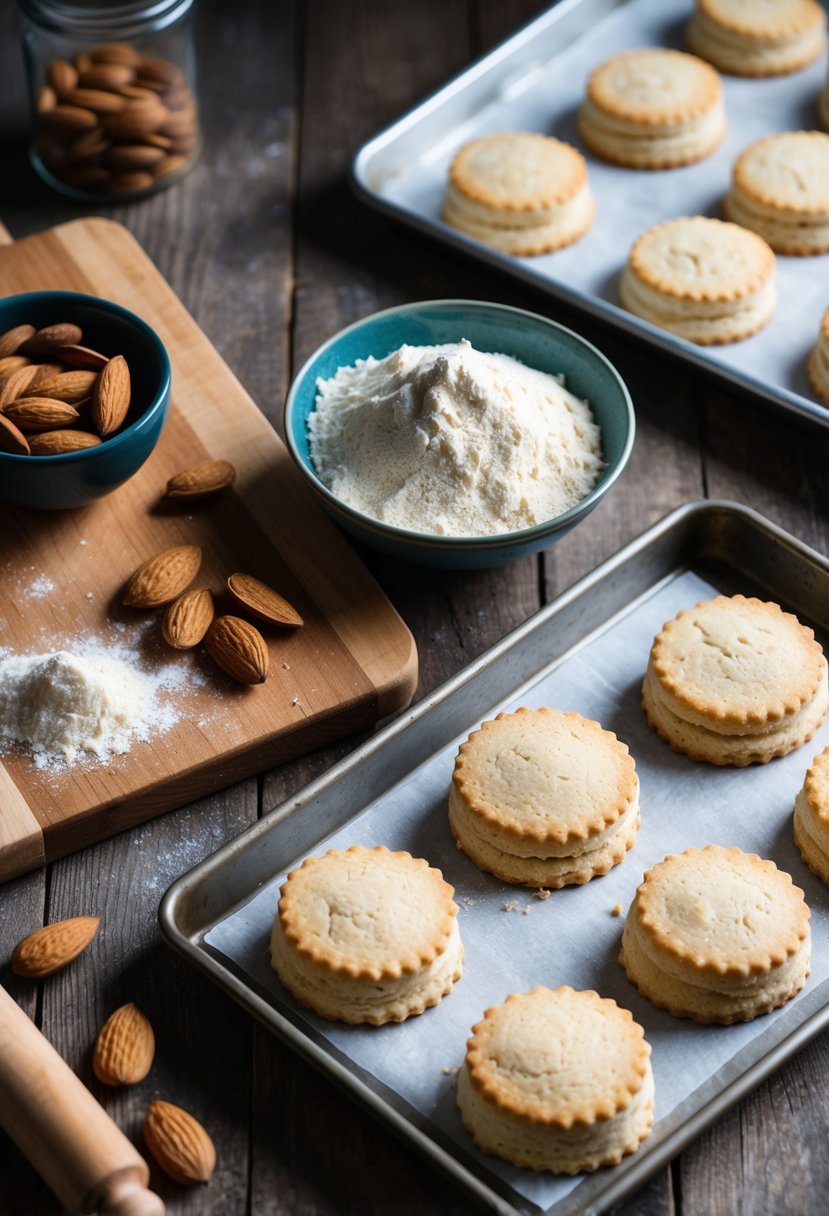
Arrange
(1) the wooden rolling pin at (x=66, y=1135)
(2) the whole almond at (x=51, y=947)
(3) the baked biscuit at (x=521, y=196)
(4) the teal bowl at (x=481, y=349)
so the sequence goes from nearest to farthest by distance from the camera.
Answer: (1) the wooden rolling pin at (x=66, y=1135) → (2) the whole almond at (x=51, y=947) → (4) the teal bowl at (x=481, y=349) → (3) the baked biscuit at (x=521, y=196)

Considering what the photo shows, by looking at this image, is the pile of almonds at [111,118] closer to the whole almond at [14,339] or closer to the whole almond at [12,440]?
the whole almond at [14,339]

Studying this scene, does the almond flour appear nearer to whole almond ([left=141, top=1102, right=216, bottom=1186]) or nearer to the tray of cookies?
the tray of cookies

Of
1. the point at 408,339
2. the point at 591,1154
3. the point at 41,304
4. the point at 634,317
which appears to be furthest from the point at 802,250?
the point at 591,1154

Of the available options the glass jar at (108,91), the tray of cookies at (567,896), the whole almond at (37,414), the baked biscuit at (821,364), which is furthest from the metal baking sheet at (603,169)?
the whole almond at (37,414)

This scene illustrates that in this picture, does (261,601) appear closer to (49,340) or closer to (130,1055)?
(49,340)

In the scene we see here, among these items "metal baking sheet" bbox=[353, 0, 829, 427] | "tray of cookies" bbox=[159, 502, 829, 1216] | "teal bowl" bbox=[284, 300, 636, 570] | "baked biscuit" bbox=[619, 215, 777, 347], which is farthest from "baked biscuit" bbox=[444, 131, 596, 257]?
"tray of cookies" bbox=[159, 502, 829, 1216]

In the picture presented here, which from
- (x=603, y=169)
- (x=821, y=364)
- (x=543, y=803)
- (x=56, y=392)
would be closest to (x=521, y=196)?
(x=603, y=169)

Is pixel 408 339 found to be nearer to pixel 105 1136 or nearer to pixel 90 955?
pixel 90 955

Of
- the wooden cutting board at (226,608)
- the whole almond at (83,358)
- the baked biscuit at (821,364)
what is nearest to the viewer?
the wooden cutting board at (226,608)
